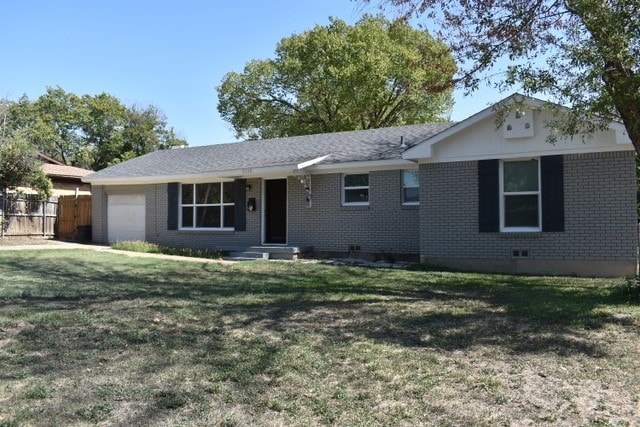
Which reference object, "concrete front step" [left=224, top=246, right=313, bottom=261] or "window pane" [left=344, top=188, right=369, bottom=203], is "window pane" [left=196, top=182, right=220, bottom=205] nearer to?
"concrete front step" [left=224, top=246, right=313, bottom=261]

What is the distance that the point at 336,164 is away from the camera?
48.7ft

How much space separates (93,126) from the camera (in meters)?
50.8

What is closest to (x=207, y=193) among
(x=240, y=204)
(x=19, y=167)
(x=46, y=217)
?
(x=240, y=204)

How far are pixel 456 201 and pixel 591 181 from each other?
2.94 m

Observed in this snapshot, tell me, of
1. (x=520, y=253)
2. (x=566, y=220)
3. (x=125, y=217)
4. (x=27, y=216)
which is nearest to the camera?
(x=566, y=220)

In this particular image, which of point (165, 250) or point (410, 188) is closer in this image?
point (410, 188)

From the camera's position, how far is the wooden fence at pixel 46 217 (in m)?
20.4

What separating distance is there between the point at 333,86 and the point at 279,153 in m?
14.3

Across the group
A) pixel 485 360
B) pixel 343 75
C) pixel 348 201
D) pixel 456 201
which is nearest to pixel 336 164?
pixel 348 201

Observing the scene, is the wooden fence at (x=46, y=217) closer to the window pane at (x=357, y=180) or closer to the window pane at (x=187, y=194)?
the window pane at (x=187, y=194)

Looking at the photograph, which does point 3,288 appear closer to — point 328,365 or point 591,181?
point 328,365

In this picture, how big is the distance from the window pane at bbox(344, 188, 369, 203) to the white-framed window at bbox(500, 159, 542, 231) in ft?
13.0

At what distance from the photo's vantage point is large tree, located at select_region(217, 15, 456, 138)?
99.9 feet

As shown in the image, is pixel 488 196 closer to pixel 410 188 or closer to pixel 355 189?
pixel 410 188
